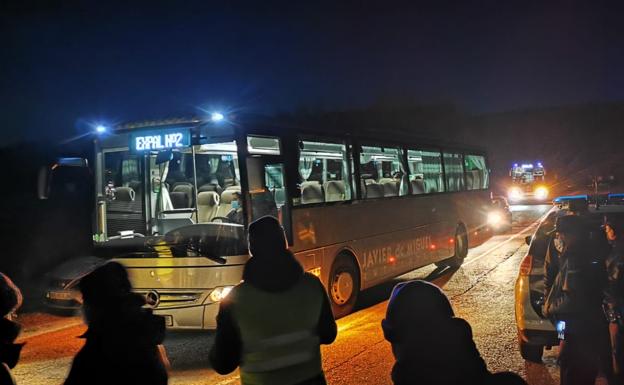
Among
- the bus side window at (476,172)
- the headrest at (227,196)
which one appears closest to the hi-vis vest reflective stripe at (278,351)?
the headrest at (227,196)

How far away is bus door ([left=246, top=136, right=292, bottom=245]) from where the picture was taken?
7.45 meters

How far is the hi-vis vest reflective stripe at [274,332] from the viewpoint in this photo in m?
2.75

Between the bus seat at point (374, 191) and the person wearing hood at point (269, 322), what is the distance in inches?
296

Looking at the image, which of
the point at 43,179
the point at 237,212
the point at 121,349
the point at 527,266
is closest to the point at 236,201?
the point at 237,212

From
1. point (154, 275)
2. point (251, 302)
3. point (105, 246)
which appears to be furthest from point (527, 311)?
point (105, 246)

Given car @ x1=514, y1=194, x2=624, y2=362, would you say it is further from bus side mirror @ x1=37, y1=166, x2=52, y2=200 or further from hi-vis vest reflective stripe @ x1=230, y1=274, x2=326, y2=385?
bus side mirror @ x1=37, y1=166, x2=52, y2=200

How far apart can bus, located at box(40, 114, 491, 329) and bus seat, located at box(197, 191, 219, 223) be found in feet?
0.05

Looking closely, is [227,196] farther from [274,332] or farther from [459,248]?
[459,248]

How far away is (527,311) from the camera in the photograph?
5859 mm

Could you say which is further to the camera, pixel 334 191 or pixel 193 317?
pixel 334 191

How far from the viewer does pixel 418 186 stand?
12.3 m

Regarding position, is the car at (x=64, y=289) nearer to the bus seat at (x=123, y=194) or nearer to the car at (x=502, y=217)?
the bus seat at (x=123, y=194)

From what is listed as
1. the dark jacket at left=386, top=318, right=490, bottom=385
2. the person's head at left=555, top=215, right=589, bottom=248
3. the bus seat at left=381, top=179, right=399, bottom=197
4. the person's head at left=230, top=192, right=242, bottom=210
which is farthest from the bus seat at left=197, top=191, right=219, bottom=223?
the dark jacket at left=386, top=318, right=490, bottom=385

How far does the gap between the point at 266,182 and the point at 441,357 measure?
18.5ft
